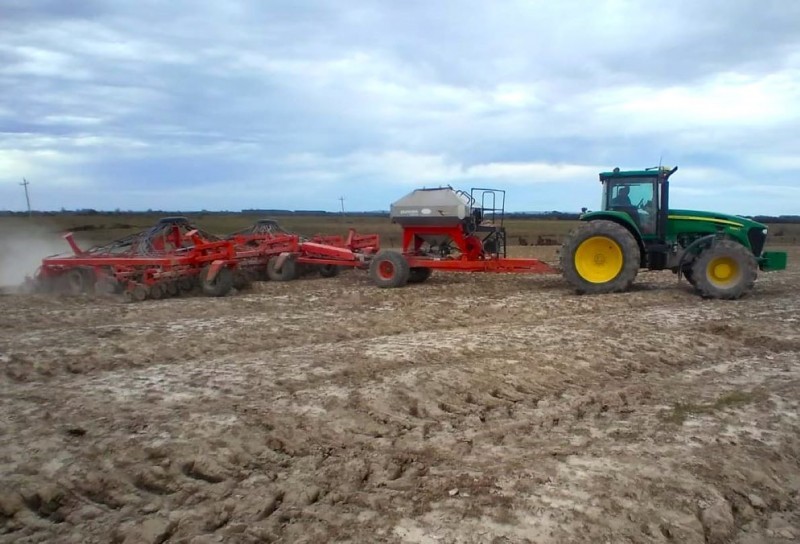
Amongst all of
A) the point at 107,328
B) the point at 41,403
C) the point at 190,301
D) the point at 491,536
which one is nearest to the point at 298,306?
the point at 190,301

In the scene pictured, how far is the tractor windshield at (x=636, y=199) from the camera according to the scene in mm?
11312

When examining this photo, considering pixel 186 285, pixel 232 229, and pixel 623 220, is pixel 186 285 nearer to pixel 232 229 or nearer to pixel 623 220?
pixel 623 220

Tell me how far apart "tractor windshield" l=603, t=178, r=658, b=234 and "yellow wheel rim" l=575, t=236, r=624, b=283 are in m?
0.71

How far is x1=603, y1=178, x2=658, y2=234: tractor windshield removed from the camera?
11312 millimetres

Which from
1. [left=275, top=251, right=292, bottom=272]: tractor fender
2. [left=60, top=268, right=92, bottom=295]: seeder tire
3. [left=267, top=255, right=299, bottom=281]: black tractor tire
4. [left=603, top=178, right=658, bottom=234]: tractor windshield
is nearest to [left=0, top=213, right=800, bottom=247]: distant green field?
[left=603, top=178, right=658, bottom=234]: tractor windshield

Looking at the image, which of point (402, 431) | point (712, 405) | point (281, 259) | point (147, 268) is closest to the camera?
point (402, 431)

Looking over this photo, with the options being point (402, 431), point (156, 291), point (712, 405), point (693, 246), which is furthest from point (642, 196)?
point (156, 291)

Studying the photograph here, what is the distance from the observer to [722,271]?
1059cm

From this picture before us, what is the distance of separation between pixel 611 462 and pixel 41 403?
4.30 meters

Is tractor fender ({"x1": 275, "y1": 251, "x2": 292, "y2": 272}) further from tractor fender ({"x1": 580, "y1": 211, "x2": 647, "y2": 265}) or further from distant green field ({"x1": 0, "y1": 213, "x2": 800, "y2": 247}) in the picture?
distant green field ({"x1": 0, "y1": 213, "x2": 800, "y2": 247})

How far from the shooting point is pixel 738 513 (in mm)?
3547

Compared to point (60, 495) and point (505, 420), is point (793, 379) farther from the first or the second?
point (60, 495)

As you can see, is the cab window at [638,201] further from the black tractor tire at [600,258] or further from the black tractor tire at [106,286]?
the black tractor tire at [106,286]

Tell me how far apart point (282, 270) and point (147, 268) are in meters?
3.35
